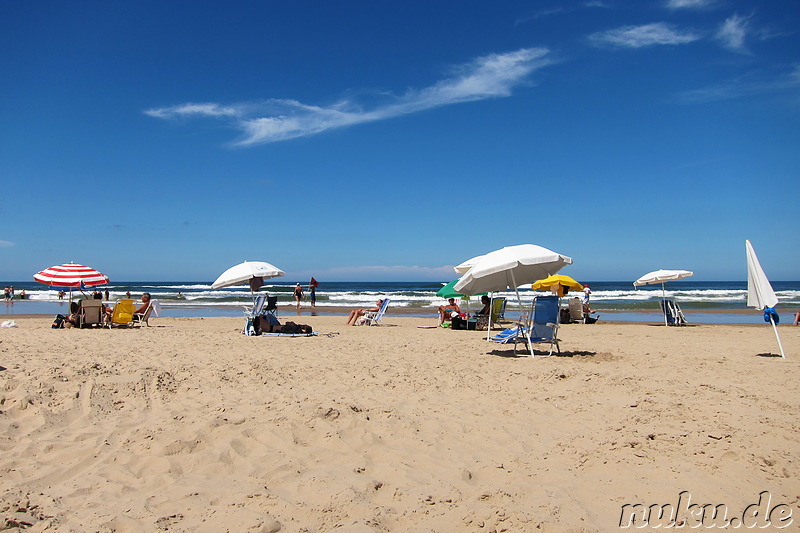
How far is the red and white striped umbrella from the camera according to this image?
543 inches

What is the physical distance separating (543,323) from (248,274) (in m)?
6.63

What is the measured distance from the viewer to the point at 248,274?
12.1 m

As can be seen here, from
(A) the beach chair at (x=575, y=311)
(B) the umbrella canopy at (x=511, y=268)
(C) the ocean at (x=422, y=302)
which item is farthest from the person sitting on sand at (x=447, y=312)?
(B) the umbrella canopy at (x=511, y=268)

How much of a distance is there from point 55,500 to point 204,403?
1.93 meters

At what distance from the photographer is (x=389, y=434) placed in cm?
434

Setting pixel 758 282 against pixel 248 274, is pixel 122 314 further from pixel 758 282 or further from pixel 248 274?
pixel 758 282

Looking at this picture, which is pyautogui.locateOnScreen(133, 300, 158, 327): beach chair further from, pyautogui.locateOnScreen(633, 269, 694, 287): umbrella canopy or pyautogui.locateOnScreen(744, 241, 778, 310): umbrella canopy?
pyautogui.locateOnScreen(633, 269, 694, 287): umbrella canopy

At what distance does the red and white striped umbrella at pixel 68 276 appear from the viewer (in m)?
13.8

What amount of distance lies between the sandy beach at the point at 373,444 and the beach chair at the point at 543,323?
179 centimetres

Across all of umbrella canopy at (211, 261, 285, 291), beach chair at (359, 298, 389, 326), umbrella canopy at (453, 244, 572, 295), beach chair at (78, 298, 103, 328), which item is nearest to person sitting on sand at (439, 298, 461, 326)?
beach chair at (359, 298, 389, 326)

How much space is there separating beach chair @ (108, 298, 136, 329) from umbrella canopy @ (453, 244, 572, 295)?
8.63 metres

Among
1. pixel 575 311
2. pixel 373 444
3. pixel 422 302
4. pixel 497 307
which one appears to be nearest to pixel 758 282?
pixel 497 307

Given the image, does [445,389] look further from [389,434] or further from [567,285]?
[567,285]

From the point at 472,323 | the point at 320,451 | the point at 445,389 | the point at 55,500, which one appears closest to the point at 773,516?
the point at 320,451
